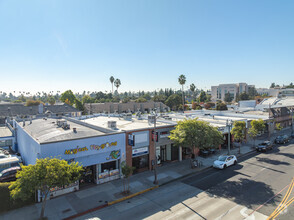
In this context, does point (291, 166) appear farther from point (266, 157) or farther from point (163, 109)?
point (163, 109)

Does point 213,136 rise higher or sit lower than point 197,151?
higher

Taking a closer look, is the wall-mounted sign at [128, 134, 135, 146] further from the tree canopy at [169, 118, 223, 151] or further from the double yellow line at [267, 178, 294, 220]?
the double yellow line at [267, 178, 294, 220]

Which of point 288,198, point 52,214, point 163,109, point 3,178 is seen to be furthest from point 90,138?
point 163,109

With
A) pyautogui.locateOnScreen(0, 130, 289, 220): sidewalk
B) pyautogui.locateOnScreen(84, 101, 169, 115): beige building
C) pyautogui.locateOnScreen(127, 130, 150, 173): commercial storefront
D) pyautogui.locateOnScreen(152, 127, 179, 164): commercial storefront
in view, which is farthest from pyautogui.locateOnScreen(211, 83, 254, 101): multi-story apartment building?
pyautogui.locateOnScreen(127, 130, 150, 173): commercial storefront

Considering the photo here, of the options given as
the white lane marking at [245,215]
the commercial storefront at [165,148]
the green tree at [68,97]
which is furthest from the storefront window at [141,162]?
the green tree at [68,97]

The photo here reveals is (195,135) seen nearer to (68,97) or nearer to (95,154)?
(95,154)

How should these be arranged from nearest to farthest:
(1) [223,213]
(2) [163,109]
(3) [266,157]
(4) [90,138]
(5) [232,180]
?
(1) [223,213] < (4) [90,138] < (5) [232,180] < (3) [266,157] < (2) [163,109]

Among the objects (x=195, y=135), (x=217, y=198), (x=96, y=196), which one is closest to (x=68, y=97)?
(x=195, y=135)

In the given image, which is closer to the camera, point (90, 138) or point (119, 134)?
point (90, 138)
